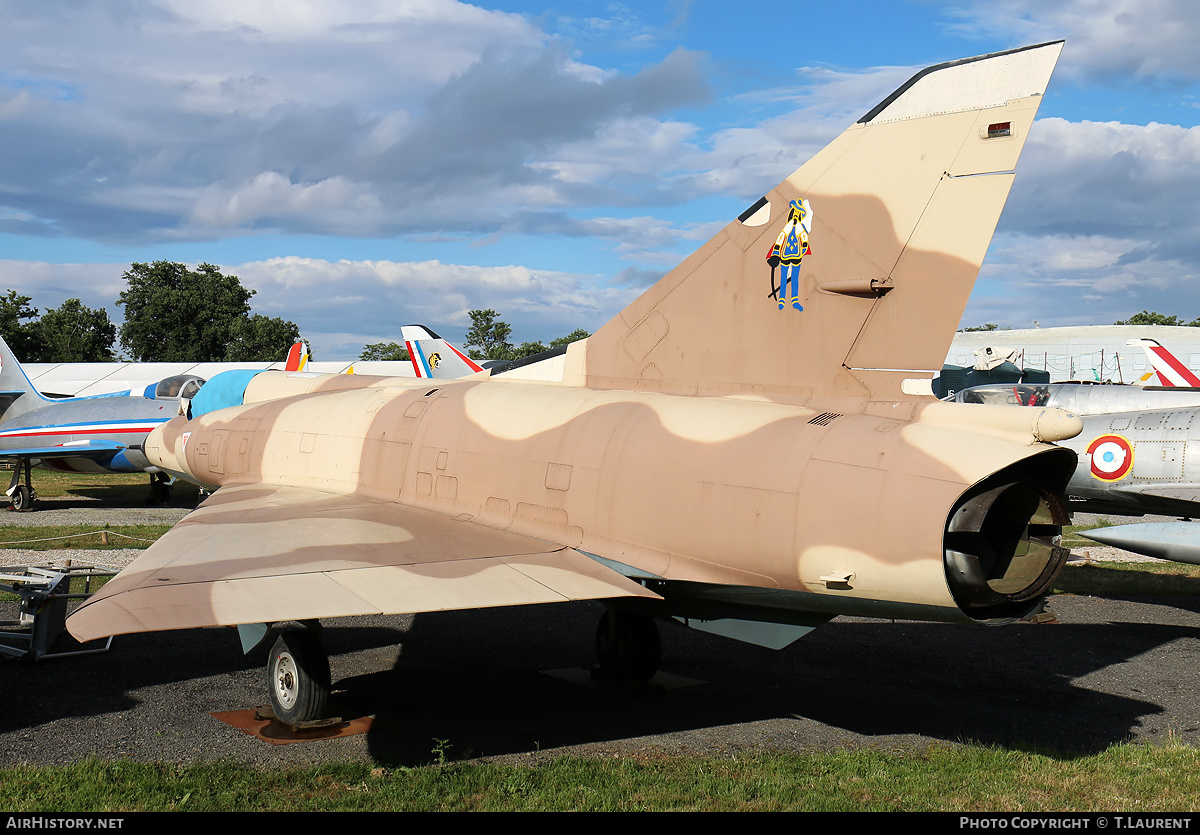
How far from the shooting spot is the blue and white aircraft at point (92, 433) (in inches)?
784

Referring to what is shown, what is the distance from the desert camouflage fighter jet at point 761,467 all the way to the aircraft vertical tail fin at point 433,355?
19677 mm

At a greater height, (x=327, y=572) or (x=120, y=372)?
(x=120, y=372)

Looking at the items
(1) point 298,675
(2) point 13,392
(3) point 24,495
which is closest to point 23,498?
(3) point 24,495

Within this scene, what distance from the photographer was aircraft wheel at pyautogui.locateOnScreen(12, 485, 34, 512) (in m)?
20.6

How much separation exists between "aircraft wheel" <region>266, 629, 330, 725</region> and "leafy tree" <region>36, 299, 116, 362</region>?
72.0 metres

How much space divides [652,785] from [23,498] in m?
20.6

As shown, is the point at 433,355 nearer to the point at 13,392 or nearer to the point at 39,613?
the point at 13,392

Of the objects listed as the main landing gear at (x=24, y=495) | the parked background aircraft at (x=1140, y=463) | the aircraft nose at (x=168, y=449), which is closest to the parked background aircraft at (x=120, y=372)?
the main landing gear at (x=24, y=495)

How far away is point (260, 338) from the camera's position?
71.2 meters

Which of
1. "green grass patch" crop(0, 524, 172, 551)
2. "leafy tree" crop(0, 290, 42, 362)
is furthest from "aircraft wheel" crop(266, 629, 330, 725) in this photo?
"leafy tree" crop(0, 290, 42, 362)

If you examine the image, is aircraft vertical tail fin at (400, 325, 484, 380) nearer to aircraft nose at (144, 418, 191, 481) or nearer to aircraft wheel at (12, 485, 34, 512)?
aircraft wheel at (12, 485, 34, 512)

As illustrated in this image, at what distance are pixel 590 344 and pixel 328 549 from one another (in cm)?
260

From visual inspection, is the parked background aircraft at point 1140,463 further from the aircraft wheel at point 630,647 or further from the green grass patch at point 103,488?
the green grass patch at point 103,488

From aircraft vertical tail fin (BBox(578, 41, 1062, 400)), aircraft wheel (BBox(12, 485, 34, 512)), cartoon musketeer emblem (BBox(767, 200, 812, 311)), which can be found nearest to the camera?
aircraft vertical tail fin (BBox(578, 41, 1062, 400))
